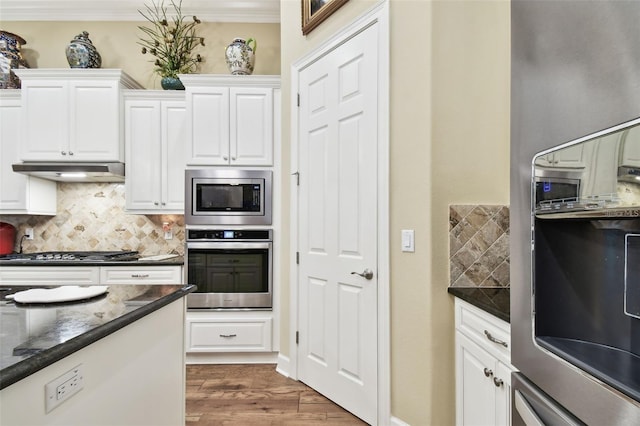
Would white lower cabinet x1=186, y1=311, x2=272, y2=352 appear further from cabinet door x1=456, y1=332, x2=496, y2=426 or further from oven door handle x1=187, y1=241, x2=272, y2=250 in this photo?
cabinet door x1=456, y1=332, x2=496, y2=426

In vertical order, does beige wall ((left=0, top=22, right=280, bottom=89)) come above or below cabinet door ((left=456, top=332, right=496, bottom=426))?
above

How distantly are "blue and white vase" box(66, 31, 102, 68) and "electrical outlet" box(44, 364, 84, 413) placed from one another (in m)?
3.30

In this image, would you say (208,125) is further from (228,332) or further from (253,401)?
(253,401)

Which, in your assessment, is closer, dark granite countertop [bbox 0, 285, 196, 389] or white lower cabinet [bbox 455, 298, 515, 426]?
dark granite countertop [bbox 0, 285, 196, 389]

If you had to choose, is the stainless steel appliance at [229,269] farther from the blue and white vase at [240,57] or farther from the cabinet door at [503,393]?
the cabinet door at [503,393]

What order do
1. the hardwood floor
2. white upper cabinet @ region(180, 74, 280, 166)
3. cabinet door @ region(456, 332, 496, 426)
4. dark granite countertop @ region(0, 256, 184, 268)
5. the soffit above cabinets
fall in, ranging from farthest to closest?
the soffit above cabinets
white upper cabinet @ region(180, 74, 280, 166)
dark granite countertop @ region(0, 256, 184, 268)
the hardwood floor
cabinet door @ region(456, 332, 496, 426)

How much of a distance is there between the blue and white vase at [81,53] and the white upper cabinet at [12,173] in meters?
0.59

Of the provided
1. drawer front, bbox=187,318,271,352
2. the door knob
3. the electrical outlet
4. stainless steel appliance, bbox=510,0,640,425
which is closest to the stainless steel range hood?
drawer front, bbox=187,318,271,352

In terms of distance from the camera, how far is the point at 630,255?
0.62m

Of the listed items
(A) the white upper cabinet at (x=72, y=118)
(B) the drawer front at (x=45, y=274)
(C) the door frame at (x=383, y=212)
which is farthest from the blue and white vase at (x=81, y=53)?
(C) the door frame at (x=383, y=212)

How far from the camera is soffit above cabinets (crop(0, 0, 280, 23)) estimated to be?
Answer: 3518 mm

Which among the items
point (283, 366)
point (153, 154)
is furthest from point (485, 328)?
point (153, 154)

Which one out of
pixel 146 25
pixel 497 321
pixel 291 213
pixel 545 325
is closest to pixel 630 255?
pixel 545 325

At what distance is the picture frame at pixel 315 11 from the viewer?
2.34m
